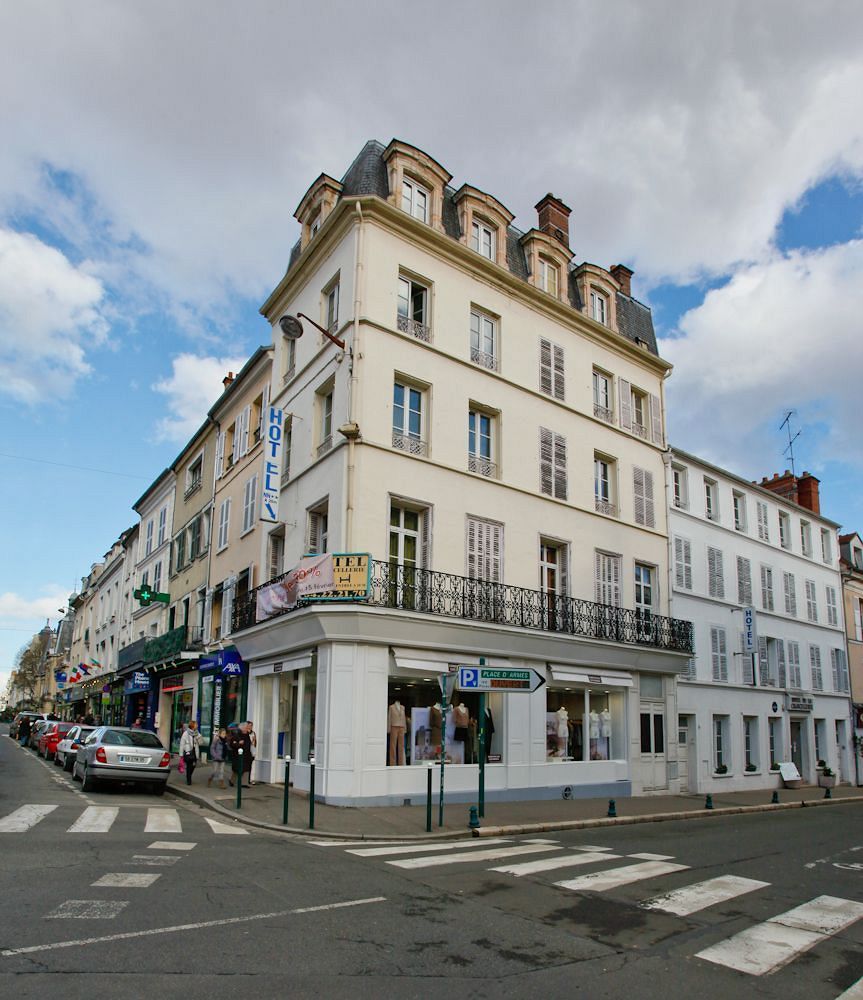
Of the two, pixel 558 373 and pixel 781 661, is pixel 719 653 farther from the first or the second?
pixel 558 373

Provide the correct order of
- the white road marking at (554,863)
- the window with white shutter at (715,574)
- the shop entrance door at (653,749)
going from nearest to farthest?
the white road marking at (554,863) → the shop entrance door at (653,749) → the window with white shutter at (715,574)

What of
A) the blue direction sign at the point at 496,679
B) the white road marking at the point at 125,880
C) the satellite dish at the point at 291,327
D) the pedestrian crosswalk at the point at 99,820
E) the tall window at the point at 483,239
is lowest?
the pedestrian crosswalk at the point at 99,820

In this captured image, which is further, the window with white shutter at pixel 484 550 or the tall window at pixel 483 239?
the tall window at pixel 483 239

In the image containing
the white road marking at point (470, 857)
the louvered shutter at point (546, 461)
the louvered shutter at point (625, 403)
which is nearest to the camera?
the white road marking at point (470, 857)

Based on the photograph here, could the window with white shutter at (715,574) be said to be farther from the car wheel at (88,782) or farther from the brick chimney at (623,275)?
the car wheel at (88,782)

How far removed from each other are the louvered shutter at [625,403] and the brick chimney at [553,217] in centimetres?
433

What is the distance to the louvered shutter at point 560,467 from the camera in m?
20.3

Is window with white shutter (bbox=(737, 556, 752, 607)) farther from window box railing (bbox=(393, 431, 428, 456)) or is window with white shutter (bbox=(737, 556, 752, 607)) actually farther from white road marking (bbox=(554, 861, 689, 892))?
white road marking (bbox=(554, 861, 689, 892))

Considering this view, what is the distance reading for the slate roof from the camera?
18.5 m

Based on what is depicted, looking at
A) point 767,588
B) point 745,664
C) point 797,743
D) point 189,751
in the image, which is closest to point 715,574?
point 745,664

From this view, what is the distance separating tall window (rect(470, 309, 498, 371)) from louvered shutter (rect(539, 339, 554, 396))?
1547mm

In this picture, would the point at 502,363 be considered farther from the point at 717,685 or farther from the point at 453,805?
the point at 717,685

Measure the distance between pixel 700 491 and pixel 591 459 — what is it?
6352 mm

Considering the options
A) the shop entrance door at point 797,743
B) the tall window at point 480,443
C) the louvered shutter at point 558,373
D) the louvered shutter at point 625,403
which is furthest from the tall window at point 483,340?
the shop entrance door at point 797,743
